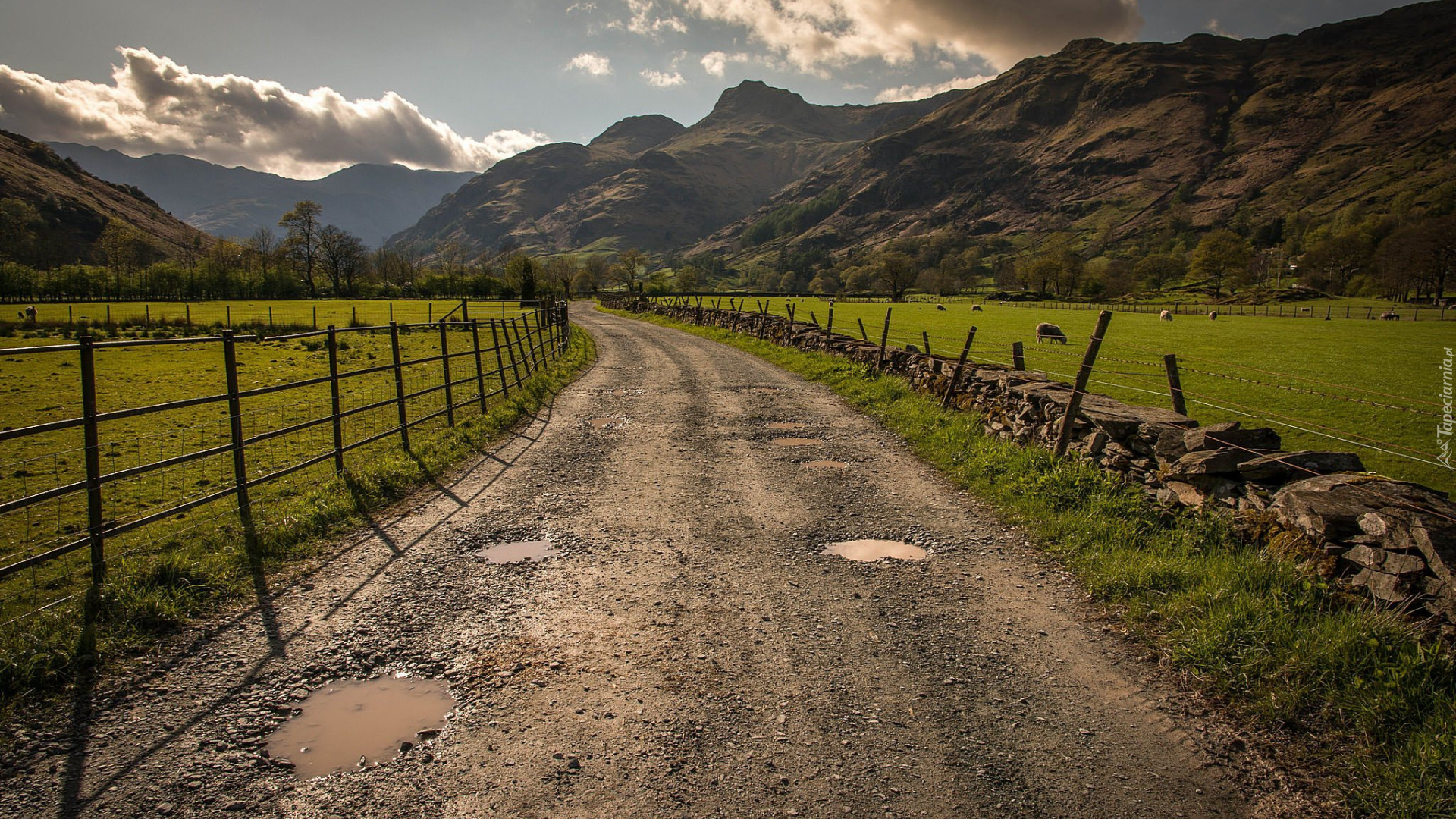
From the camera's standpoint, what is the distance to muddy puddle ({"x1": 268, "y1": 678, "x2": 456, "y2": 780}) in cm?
380

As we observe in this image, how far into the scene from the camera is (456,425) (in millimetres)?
13062

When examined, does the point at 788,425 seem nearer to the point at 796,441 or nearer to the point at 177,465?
the point at 796,441

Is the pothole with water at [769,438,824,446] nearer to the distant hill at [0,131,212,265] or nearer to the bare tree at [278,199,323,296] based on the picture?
the bare tree at [278,199,323,296]

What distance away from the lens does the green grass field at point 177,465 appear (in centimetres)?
611

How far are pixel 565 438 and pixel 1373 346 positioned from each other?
1209 inches

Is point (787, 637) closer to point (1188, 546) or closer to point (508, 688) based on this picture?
point (508, 688)

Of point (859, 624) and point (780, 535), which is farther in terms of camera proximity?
point (780, 535)

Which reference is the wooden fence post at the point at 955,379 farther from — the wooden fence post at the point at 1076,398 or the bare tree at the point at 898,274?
the bare tree at the point at 898,274

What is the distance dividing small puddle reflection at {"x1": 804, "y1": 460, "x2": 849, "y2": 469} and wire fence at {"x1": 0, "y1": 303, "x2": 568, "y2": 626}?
655 cm

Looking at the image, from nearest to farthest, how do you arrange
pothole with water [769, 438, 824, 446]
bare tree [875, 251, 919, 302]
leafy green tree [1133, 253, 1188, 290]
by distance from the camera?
pothole with water [769, 438, 824, 446] → bare tree [875, 251, 919, 302] → leafy green tree [1133, 253, 1188, 290]

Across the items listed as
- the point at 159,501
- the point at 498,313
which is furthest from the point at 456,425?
the point at 498,313

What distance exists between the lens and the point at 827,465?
10414 millimetres

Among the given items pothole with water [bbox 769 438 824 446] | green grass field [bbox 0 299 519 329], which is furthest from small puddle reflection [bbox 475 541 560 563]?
green grass field [bbox 0 299 519 329]

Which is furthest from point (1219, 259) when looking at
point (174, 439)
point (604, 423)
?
point (174, 439)
